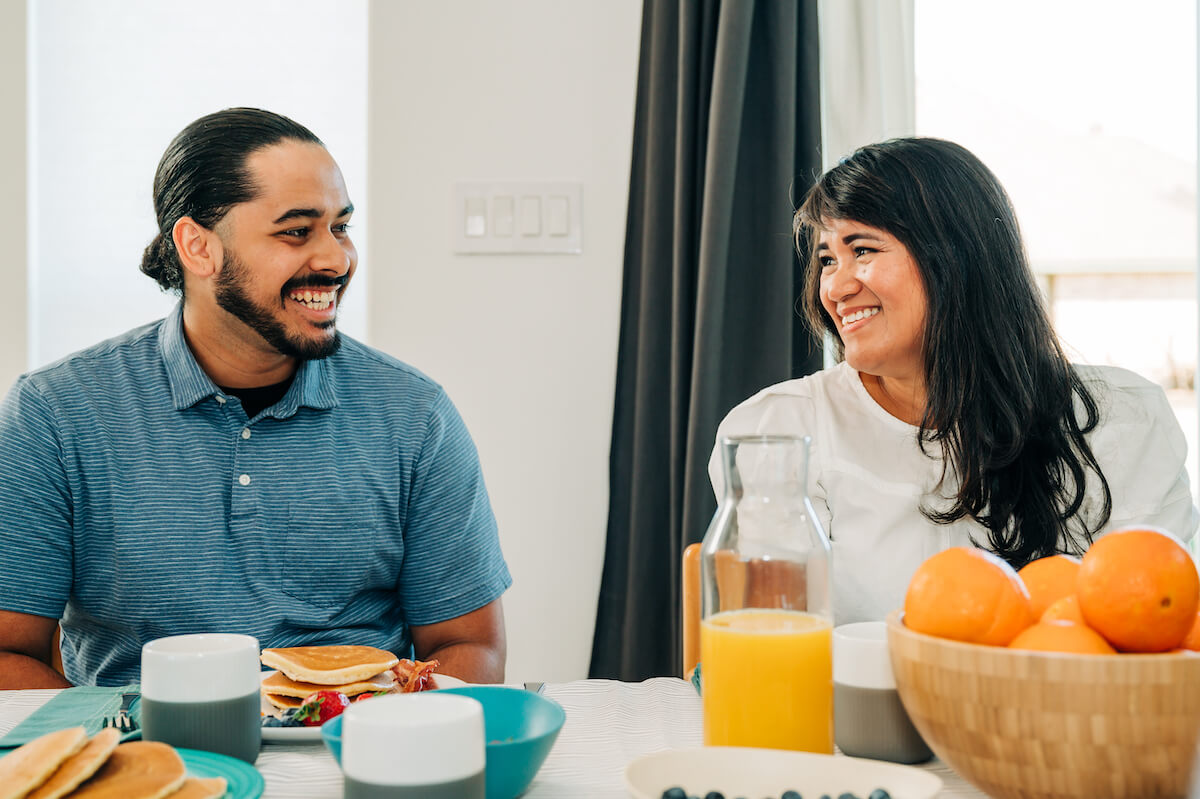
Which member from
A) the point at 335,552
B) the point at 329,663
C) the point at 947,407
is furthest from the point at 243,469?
the point at 947,407

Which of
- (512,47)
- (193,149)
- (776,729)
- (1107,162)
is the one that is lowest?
(776,729)

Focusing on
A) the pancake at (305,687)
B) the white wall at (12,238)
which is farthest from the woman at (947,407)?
the white wall at (12,238)

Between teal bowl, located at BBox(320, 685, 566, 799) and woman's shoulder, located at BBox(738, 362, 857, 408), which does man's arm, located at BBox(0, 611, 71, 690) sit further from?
woman's shoulder, located at BBox(738, 362, 857, 408)

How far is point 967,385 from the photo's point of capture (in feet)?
4.78

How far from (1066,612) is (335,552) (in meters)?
1.02

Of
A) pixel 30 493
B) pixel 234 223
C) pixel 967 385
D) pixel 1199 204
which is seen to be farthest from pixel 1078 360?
pixel 30 493

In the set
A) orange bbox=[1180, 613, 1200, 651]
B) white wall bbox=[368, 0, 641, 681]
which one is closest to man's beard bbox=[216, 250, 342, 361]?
white wall bbox=[368, 0, 641, 681]

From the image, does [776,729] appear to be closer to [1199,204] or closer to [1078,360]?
[1078,360]

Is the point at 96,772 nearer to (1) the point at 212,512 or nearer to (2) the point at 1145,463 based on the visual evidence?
(1) the point at 212,512

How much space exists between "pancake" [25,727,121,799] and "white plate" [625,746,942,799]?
0.35m

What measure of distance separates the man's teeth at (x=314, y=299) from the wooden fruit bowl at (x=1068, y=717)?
1143mm

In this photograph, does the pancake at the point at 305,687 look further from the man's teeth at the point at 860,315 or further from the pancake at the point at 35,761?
the man's teeth at the point at 860,315

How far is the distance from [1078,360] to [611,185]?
3.20 feet

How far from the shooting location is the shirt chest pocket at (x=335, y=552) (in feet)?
4.62
